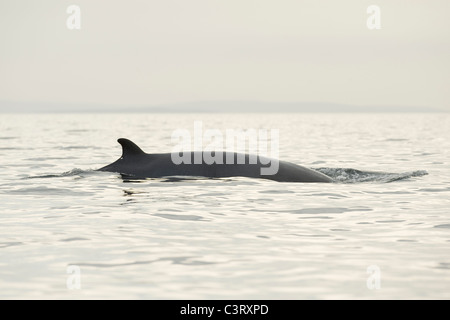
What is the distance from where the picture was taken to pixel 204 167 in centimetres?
1498

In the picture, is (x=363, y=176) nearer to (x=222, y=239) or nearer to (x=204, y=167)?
(x=204, y=167)

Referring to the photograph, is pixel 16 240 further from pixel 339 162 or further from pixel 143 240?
pixel 339 162

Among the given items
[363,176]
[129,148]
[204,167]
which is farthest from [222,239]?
[363,176]

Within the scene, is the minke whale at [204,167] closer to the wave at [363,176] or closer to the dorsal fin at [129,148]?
the dorsal fin at [129,148]

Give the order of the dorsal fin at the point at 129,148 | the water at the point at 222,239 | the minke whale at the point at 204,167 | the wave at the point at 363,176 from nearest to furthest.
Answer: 1. the water at the point at 222,239
2. the dorsal fin at the point at 129,148
3. the minke whale at the point at 204,167
4. the wave at the point at 363,176

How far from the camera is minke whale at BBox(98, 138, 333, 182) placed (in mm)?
14758

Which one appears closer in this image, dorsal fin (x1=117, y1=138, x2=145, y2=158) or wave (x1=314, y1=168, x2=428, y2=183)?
dorsal fin (x1=117, y1=138, x2=145, y2=158)

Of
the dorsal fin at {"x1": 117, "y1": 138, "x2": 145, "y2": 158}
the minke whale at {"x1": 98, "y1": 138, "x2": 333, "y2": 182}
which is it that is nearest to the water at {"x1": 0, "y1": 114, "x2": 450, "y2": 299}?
the minke whale at {"x1": 98, "y1": 138, "x2": 333, "y2": 182}

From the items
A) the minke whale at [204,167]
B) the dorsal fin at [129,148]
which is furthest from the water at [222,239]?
the dorsal fin at [129,148]

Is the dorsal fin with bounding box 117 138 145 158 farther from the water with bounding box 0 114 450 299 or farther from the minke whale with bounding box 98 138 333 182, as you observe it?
the water with bounding box 0 114 450 299

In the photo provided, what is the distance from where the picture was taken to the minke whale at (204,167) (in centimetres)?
1476

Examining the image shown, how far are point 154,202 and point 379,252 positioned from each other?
4.82 m

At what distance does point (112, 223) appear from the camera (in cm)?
978

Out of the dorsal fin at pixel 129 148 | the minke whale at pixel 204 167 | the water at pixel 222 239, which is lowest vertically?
the water at pixel 222 239
